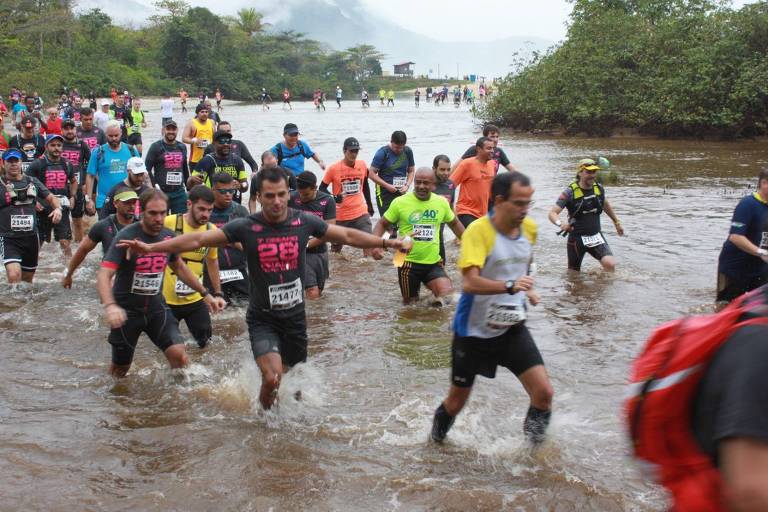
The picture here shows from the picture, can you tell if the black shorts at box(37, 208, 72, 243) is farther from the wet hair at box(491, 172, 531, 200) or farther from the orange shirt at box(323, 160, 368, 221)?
the wet hair at box(491, 172, 531, 200)

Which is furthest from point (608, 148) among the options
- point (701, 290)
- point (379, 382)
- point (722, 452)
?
point (722, 452)

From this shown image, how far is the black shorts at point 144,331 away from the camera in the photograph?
621 cm

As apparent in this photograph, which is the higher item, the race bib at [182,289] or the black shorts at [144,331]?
the race bib at [182,289]

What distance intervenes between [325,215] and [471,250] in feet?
15.9

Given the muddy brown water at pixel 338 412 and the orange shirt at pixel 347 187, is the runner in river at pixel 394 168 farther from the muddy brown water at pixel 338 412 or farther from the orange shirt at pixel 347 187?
the muddy brown water at pixel 338 412

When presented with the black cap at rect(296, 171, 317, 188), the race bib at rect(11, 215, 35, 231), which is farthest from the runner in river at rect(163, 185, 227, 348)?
the race bib at rect(11, 215, 35, 231)

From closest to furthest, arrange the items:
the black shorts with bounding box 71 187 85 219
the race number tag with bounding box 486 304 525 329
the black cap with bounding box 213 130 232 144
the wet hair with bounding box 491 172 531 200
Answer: the wet hair with bounding box 491 172 531 200 → the race number tag with bounding box 486 304 525 329 → the black cap with bounding box 213 130 232 144 → the black shorts with bounding box 71 187 85 219

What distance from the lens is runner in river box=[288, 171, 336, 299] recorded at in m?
9.09

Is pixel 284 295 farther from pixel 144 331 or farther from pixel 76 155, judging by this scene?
pixel 76 155

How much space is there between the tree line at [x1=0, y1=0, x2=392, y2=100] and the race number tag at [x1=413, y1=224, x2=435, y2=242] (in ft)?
137

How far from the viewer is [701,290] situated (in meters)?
9.58

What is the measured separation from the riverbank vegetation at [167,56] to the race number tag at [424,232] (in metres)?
40.7

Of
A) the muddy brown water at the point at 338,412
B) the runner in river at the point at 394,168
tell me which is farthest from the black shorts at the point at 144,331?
the runner in river at the point at 394,168

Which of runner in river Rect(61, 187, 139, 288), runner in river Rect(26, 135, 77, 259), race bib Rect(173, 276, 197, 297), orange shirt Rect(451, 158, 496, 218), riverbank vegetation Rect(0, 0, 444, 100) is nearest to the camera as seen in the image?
runner in river Rect(61, 187, 139, 288)
